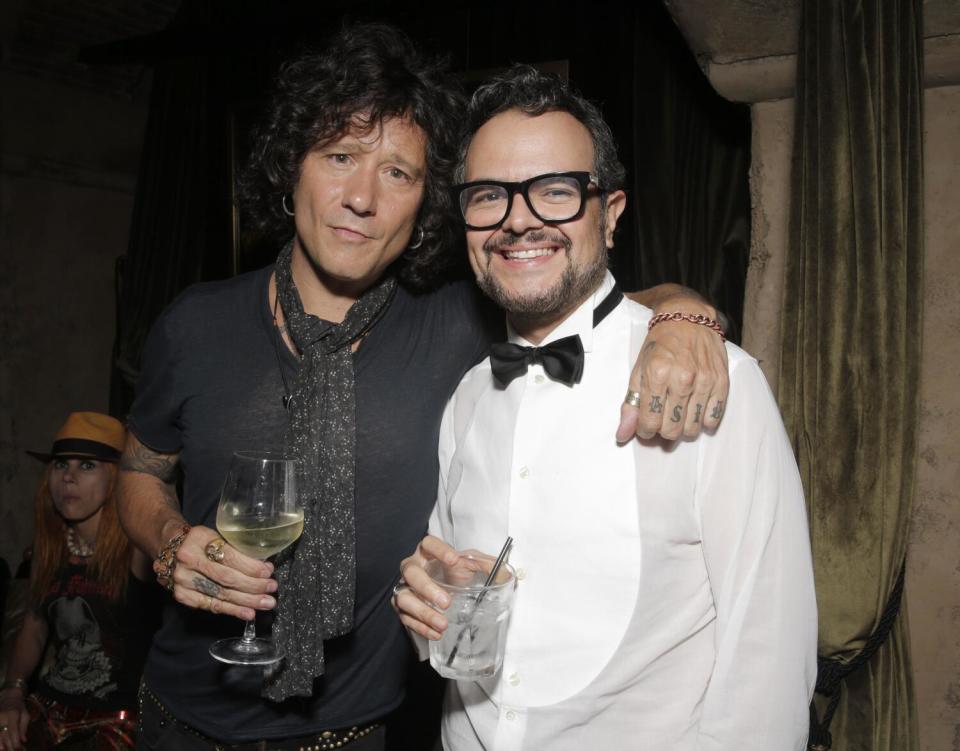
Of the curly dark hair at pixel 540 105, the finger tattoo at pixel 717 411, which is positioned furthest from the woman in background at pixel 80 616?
the finger tattoo at pixel 717 411

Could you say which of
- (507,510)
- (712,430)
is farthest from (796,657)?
(507,510)

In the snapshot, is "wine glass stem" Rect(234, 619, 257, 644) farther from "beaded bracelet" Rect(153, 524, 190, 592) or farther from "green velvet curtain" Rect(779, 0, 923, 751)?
"green velvet curtain" Rect(779, 0, 923, 751)

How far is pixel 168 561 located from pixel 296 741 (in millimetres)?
506

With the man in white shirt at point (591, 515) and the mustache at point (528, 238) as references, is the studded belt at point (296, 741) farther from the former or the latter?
the mustache at point (528, 238)

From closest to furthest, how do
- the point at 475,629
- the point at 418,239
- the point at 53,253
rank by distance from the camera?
the point at 475,629
the point at 418,239
the point at 53,253

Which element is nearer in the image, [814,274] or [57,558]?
[814,274]

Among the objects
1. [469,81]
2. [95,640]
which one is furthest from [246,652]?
[469,81]

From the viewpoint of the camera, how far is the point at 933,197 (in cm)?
221

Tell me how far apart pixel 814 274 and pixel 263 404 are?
1.48 m

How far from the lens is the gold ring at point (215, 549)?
1603 mm

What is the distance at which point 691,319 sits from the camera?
1.55m

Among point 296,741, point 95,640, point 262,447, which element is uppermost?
point 262,447

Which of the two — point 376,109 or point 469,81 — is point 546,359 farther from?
point 469,81

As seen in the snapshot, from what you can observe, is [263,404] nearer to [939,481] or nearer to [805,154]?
[805,154]
